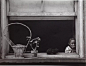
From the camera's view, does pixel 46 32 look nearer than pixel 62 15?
No

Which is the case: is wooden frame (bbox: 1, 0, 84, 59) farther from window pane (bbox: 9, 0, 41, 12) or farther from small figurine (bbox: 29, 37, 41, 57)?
small figurine (bbox: 29, 37, 41, 57)

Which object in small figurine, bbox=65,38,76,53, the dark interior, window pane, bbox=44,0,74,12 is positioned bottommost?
small figurine, bbox=65,38,76,53

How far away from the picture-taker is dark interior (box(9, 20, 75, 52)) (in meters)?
5.33

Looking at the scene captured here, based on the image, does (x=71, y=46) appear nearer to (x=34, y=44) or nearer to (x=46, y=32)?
(x=46, y=32)

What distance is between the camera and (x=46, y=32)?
5344mm

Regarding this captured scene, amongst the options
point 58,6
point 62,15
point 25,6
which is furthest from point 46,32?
point 25,6

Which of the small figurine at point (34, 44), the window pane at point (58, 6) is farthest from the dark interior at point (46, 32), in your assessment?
the window pane at point (58, 6)

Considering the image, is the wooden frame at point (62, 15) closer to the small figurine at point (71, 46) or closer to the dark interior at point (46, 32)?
the small figurine at point (71, 46)

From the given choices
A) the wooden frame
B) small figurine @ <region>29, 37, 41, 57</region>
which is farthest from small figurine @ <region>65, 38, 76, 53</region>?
small figurine @ <region>29, 37, 41, 57</region>

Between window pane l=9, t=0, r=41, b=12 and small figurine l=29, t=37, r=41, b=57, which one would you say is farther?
window pane l=9, t=0, r=41, b=12

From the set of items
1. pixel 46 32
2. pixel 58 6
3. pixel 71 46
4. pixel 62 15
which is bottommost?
pixel 71 46

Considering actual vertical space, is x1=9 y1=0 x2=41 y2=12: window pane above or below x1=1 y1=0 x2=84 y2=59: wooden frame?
above

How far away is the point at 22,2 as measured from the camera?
5297mm

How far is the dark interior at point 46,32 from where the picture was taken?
5.33m
